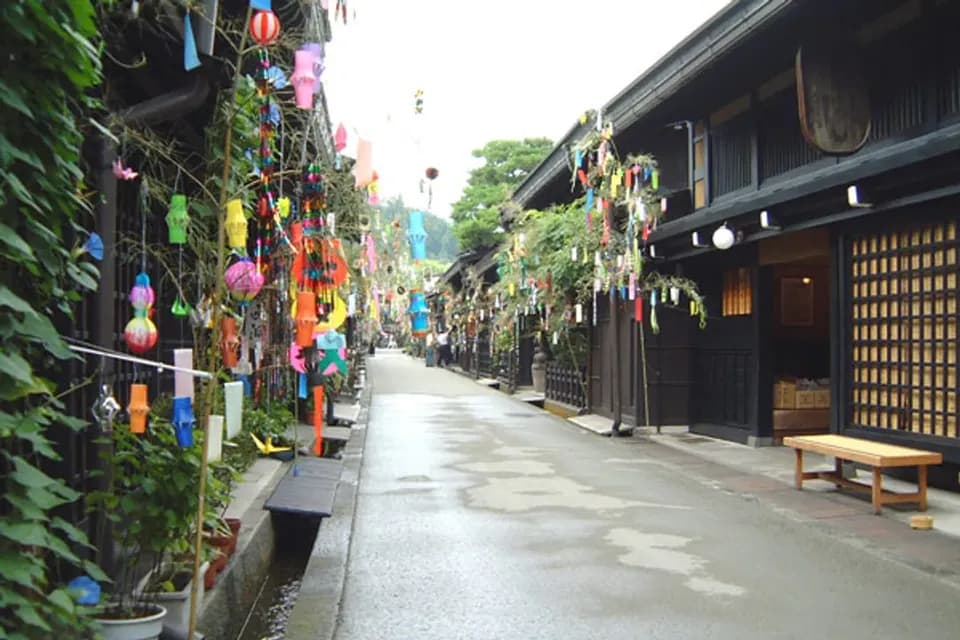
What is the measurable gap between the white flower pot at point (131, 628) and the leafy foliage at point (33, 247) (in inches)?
34.6

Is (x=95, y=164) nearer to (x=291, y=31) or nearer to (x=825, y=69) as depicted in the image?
(x=291, y=31)

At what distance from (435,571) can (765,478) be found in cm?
625

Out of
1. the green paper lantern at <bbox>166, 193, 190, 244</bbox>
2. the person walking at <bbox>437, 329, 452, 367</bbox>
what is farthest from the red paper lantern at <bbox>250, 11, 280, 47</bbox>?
the person walking at <bbox>437, 329, 452, 367</bbox>

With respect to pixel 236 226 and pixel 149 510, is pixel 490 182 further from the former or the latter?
pixel 149 510

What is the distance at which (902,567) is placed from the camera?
718 centimetres

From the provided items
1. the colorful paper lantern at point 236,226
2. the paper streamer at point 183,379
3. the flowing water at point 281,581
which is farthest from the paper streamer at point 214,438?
the flowing water at point 281,581

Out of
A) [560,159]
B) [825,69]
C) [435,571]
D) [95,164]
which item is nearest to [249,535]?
[435,571]

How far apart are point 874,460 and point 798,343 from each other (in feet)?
23.7

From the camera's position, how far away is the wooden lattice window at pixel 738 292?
1524 cm

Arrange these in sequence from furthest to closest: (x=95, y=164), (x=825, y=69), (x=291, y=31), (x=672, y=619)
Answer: (x=825, y=69) < (x=291, y=31) < (x=672, y=619) < (x=95, y=164)

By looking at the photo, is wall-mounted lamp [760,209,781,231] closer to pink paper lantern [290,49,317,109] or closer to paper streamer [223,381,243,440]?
pink paper lantern [290,49,317,109]

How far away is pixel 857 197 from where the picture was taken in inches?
403

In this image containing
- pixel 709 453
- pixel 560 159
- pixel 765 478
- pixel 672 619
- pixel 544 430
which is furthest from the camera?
pixel 560 159

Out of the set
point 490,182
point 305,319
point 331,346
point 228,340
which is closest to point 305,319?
point 305,319
